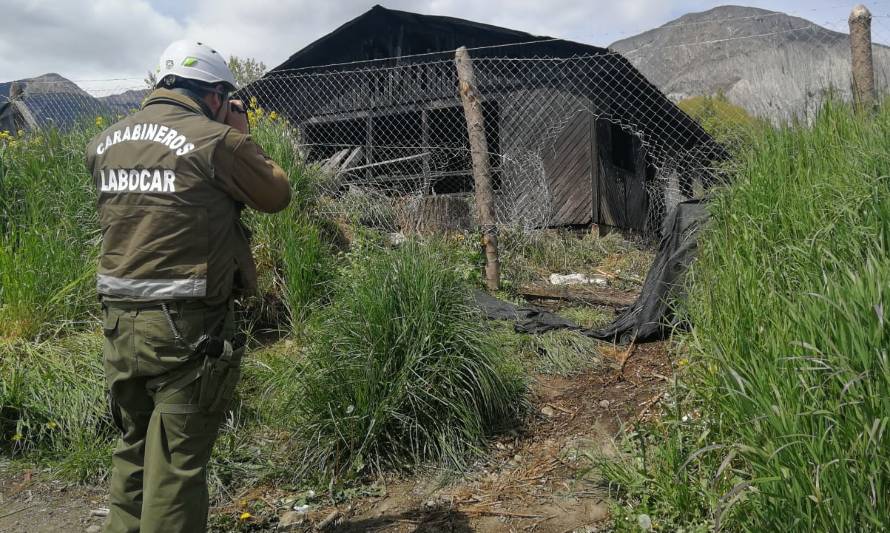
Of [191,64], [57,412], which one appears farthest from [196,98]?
[57,412]

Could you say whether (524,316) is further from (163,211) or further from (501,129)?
(501,129)

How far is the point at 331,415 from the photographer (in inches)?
132

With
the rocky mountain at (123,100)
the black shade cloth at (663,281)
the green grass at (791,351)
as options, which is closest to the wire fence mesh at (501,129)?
the rocky mountain at (123,100)

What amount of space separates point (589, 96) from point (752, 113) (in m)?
7.04

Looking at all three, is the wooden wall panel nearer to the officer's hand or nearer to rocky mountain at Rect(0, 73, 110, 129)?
rocky mountain at Rect(0, 73, 110, 129)

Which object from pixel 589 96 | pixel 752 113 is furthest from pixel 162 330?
pixel 589 96

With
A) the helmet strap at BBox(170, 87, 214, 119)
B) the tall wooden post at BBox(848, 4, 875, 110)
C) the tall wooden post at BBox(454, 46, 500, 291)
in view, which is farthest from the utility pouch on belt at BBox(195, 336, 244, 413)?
the tall wooden post at BBox(848, 4, 875, 110)

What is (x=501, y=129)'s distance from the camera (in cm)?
1140

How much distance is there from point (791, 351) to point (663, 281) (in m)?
2.58

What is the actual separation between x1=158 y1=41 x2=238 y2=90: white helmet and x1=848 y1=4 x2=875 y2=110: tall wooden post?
12.9 feet

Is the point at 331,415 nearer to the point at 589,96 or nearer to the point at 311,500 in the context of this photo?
the point at 311,500

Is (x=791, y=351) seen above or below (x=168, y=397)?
above

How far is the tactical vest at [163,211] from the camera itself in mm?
2348

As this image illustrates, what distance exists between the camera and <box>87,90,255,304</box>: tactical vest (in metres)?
2.35
